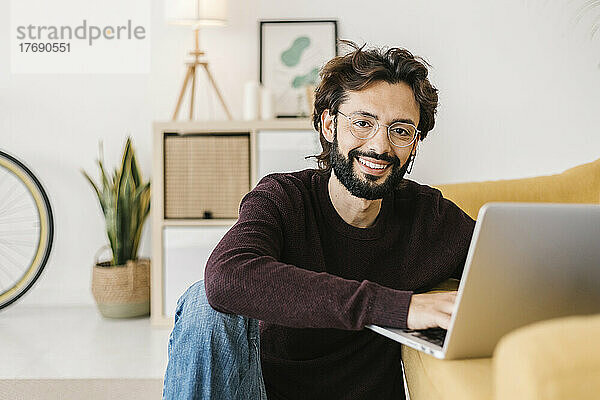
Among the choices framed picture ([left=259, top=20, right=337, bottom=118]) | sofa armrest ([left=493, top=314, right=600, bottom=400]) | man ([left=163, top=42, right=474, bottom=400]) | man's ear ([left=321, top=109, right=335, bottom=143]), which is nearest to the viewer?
sofa armrest ([left=493, top=314, right=600, bottom=400])

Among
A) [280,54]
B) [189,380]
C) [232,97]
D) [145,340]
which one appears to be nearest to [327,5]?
[280,54]

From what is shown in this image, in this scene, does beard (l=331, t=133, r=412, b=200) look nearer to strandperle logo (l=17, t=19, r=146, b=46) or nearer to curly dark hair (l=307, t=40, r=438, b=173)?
curly dark hair (l=307, t=40, r=438, b=173)

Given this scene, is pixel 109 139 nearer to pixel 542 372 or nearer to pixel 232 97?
pixel 232 97

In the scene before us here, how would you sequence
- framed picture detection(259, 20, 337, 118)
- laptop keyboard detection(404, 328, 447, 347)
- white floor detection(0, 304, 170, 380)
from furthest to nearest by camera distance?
framed picture detection(259, 20, 337, 118)
white floor detection(0, 304, 170, 380)
laptop keyboard detection(404, 328, 447, 347)

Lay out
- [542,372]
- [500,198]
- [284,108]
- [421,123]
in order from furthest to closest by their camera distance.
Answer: [284,108]
[500,198]
[421,123]
[542,372]

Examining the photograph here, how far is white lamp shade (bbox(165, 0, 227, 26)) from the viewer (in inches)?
132

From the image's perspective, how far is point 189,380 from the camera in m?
1.47

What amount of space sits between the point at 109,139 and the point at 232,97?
63 centimetres

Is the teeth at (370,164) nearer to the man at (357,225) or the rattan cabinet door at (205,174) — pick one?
the man at (357,225)

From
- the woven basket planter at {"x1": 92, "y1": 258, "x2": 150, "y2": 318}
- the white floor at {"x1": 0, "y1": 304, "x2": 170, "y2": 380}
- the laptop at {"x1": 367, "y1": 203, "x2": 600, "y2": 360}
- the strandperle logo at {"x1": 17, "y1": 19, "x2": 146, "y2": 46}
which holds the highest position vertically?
the strandperle logo at {"x1": 17, "y1": 19, "x2": 146, "y2": 46}

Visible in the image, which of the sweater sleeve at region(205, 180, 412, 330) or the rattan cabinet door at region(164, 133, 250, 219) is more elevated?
Result: the rattan cabinet door at region(164, 133, 250, 219)

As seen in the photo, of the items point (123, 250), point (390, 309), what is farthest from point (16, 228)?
point (390, 309)

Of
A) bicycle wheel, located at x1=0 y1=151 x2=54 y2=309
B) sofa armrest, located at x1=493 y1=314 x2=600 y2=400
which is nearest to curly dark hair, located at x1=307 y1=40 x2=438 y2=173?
sofa armrest, located at x1=493 y1=314 x2=600 y2=400

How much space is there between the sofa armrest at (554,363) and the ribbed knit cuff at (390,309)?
0.42 metres
